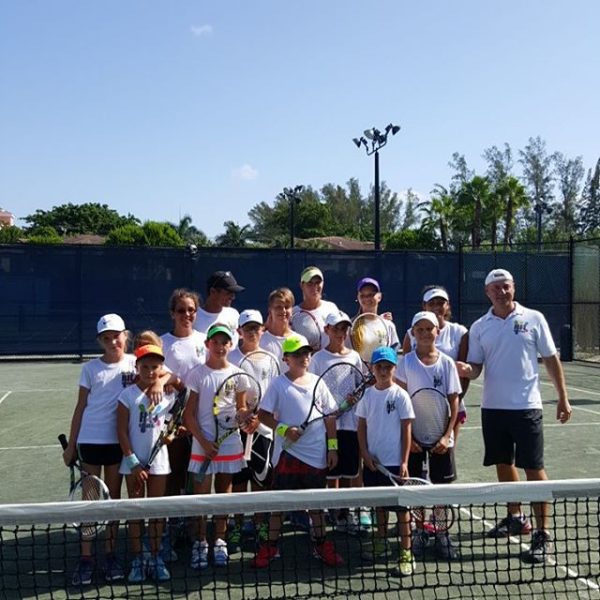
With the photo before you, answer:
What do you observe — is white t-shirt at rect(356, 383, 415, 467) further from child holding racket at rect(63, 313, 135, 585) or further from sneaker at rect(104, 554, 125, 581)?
sneaker at rect(104, 554, 125, 581)

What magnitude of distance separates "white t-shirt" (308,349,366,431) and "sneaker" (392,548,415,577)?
84 centimetres

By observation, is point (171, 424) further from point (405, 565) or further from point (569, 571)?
point (569, 571)

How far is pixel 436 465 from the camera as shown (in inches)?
187

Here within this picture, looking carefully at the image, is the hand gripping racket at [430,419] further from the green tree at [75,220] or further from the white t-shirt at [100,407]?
the green tree at [75,220]

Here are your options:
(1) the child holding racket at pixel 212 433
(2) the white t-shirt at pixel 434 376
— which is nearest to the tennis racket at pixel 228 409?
(1) the child holding racket at pixel 212 433

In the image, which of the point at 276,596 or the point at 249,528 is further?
the point at 249,528

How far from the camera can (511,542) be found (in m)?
4.83

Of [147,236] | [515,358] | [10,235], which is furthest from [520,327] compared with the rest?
[10,235]

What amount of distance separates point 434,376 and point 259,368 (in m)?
1.11

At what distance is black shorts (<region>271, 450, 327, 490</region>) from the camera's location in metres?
4.52

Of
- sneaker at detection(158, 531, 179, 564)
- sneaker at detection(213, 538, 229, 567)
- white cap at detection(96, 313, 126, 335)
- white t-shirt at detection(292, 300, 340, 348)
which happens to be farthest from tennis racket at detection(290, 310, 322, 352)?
sneaker at detection(158, 531, 179, 564)

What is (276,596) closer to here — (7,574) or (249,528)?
(249,528)

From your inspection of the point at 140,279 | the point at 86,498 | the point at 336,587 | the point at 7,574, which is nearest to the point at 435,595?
the point at 336,587

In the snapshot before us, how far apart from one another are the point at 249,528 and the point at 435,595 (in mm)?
1500
